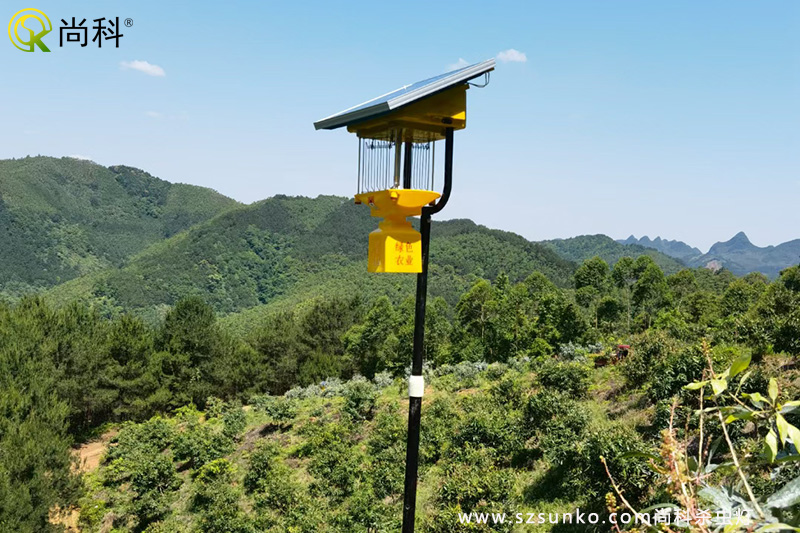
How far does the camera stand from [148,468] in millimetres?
13734

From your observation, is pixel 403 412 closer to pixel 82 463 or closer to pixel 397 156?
pixel 82 463

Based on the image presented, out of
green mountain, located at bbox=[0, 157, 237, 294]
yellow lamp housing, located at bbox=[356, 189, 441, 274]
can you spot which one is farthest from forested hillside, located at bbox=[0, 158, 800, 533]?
green mountain, located at bbox=[0, 157, 237, 294]

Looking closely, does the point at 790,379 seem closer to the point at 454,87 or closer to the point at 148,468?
the point at 454,87

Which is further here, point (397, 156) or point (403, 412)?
point (403, 412)

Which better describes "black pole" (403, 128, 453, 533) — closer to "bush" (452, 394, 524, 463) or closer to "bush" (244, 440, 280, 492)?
Result: "bush" (452, 394, 524, 463)

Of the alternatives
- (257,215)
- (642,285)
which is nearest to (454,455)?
(642,285)

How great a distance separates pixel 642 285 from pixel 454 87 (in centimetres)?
3182

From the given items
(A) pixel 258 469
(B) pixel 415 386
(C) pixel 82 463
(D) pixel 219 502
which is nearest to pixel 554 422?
(D) pixel 219 502

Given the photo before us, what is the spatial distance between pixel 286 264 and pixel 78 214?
76.1 meters

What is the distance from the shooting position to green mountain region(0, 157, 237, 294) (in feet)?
373

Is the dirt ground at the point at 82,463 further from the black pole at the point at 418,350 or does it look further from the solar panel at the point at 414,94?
the solar panel at the point at 414,94

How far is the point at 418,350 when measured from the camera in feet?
9.02

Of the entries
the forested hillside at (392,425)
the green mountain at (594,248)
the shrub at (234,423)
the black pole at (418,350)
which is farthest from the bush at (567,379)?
the green mountain at (594,248)

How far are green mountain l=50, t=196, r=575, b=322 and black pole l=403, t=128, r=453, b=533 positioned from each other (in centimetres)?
5738
